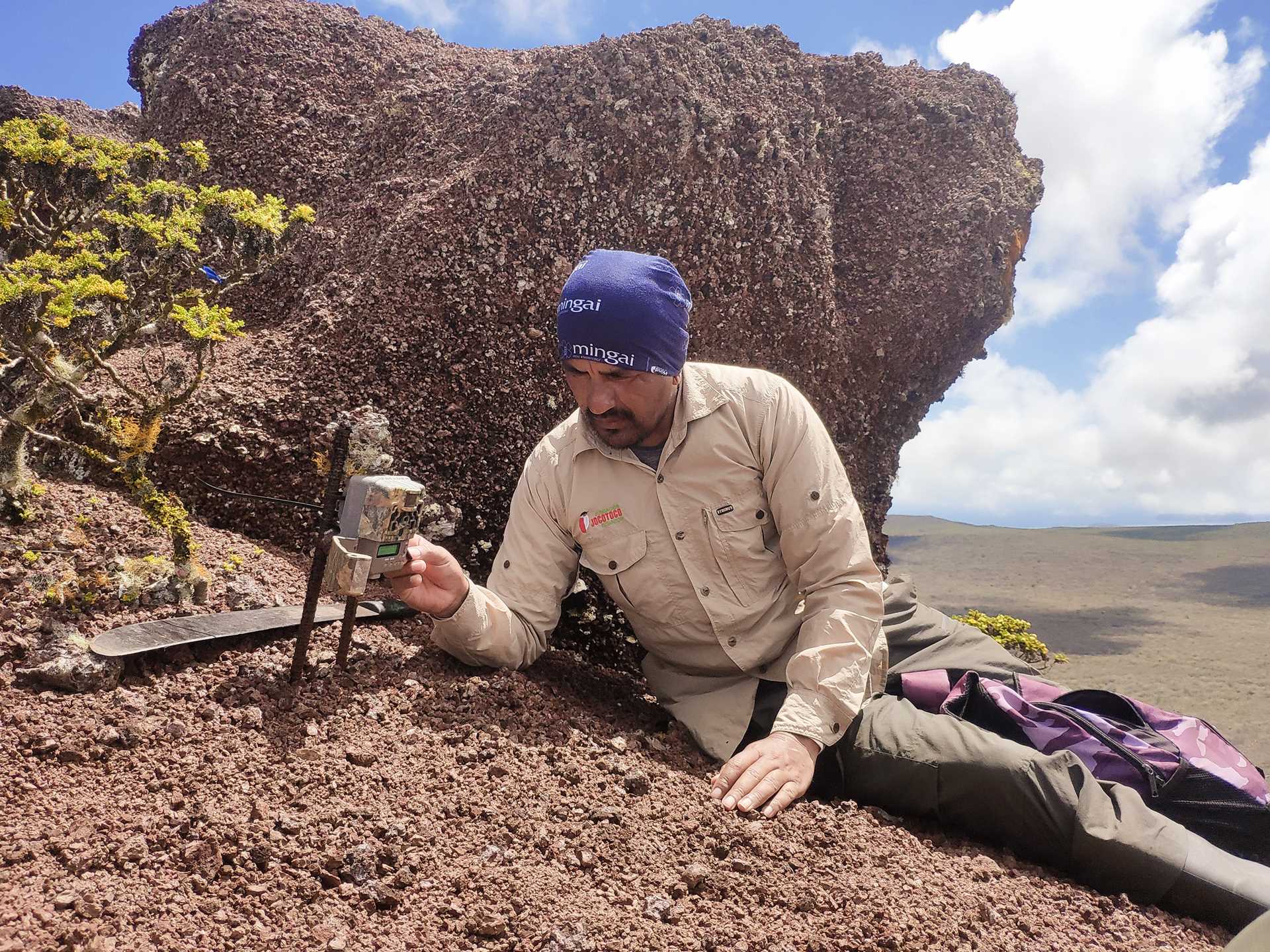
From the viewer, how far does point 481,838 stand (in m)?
2.13

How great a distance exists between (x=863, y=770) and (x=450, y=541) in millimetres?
2378

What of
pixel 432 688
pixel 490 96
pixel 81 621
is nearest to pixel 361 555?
pixel 432 688

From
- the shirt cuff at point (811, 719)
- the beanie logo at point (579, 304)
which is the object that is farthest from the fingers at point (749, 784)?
the beanie logo at point (579, 304)

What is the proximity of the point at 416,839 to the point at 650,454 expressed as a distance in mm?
1458

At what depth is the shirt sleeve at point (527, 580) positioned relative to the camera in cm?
284

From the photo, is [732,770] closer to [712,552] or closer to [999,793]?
[712,552]

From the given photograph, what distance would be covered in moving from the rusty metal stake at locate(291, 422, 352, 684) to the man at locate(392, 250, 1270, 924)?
25 centimetres

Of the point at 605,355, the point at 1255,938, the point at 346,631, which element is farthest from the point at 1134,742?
the point at 346,631

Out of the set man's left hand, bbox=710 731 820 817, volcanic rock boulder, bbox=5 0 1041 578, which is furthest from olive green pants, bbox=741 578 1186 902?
volcanic rock boulder, bbox=5 0 1041 578

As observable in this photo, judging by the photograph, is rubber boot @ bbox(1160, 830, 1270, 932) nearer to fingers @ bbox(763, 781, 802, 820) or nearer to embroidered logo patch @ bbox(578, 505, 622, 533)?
fingers @ bbox(763, 781, 802, 820)

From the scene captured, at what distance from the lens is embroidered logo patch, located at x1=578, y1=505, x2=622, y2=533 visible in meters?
2.87

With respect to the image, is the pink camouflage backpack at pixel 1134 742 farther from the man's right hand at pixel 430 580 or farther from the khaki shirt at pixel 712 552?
the man's right hand at pixel 430 580

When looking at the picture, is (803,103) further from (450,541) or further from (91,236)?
(91,236)

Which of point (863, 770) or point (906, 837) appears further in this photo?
point (863, 770)
